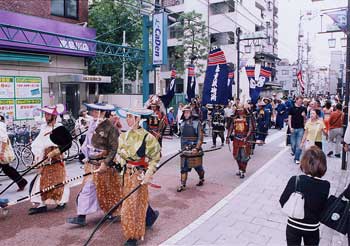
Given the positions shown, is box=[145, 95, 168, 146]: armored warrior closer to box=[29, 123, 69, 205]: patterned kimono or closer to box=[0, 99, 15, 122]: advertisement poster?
box=[29, 123, 69, 205]: patterned kimono

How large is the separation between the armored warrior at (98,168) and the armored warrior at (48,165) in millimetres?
717

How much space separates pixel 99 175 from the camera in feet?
16.0

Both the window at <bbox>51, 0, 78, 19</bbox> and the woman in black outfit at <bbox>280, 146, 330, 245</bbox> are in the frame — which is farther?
the window at <bbox>51, 0, 78, 19</bbox>

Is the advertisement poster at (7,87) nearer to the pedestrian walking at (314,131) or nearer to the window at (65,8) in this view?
the window at (65,8)

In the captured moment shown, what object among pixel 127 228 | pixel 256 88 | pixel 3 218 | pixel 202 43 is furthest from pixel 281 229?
pixel 202 43

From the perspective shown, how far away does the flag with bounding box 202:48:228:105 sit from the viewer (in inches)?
295

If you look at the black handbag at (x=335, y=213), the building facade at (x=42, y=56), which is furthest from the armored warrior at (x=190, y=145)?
the building facade at (x=42, y=56)

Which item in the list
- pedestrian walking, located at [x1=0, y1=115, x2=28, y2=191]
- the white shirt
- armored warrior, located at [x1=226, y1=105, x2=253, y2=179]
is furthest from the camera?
armored warrior, located at [x1=226, y1=105, x2=253, y2=179]

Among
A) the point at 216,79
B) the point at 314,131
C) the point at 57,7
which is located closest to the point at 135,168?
the point at 216,79

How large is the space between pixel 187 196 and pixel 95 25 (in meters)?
16.0

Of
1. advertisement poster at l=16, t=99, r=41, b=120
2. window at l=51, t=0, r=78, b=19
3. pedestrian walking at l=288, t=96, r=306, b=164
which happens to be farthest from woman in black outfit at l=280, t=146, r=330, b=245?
window at l=51, t=0, r=78, b=19

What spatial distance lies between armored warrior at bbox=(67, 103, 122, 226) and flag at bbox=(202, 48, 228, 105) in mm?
3303

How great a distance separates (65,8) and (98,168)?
12.4 metres

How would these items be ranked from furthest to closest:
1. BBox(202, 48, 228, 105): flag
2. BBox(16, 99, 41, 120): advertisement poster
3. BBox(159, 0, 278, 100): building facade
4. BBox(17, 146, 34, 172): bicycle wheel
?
1. BBox(159, 0, 278, 100): building facade
2. BBox(16, 99, 41, 120): advertisement poster
3. BBox(17, 146, 34, 172): bicycle wheel
4. BBox(202, 48, 228, 105): flag
